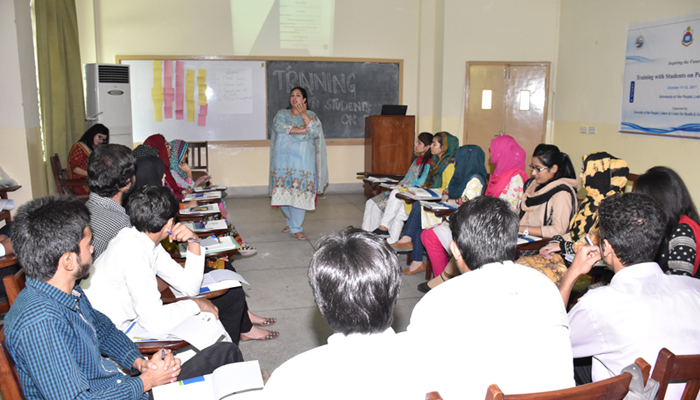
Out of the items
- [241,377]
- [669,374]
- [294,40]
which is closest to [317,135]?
[294,40]

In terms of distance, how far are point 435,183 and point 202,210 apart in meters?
2.12

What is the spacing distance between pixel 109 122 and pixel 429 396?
5.90 meters

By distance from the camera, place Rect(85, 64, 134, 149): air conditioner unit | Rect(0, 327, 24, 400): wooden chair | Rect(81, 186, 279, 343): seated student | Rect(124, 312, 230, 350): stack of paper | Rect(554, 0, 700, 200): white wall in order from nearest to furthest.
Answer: Rect(0, 327, 24, 400): wooden chair
Rect(124, 312, 230, 350): stack of paper
Rect(81, 186, 279, 343): seated student
Rect(554, 0, 700, 200): white wall
Rect(85, 64, 134, 149): air conditioner unit

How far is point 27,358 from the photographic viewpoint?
1.17m

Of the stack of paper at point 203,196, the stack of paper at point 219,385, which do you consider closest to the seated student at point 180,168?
the stack of paper at point 203,196

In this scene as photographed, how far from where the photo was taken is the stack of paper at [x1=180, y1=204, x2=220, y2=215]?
11.1 feet

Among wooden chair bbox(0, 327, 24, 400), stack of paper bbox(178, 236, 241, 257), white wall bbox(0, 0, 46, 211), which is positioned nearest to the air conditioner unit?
white wall bbox(0, 0, 46, 211)

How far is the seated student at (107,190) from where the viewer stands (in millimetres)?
2223

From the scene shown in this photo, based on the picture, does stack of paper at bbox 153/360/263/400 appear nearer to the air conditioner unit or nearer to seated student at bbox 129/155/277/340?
seated student at bbox 129/155/277/340

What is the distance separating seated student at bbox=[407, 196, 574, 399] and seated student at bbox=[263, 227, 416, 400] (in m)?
0.18

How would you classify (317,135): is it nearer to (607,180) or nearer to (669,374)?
(607,180)

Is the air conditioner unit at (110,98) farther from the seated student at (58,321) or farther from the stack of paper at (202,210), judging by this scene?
the seated student at (58,321)

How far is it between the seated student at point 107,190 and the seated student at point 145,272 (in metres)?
0.28

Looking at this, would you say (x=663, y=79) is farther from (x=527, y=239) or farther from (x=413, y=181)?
(x=527, y=239)
